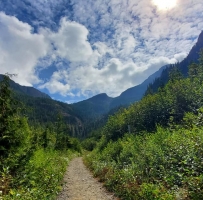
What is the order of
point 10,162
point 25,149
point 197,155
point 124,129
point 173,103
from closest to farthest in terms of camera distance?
point 197,155
point 10,162
point 25,149
point 173,103
point 124,129

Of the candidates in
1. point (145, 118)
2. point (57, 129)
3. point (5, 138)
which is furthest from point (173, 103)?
point (57, 129)

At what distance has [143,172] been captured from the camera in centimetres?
945

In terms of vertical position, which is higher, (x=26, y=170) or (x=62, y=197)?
(x=26, y=170)

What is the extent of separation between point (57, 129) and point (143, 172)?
1481 inches

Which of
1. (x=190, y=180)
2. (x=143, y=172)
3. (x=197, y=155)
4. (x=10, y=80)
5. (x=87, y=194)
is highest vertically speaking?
(x=10, y=80)

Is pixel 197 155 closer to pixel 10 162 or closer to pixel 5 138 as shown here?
pixel 10 162

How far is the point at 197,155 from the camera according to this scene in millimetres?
6441

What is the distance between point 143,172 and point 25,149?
6.94m

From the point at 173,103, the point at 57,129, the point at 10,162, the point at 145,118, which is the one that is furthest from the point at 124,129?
the point at 10,162

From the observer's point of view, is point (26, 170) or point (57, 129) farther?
point (57, 129)

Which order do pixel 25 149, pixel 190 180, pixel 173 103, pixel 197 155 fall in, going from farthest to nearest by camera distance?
pixel 173 103, pixel 25 149, pixel 197 155, pixel 190 180

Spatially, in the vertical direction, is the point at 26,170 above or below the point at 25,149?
below

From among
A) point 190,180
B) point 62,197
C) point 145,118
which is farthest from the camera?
point 145,118

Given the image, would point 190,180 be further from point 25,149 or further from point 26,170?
point 25,149
